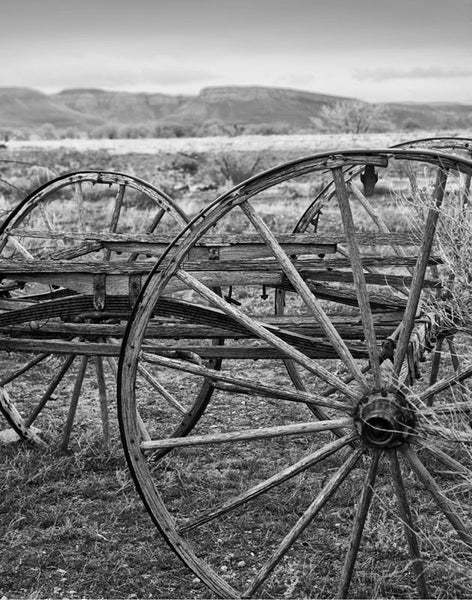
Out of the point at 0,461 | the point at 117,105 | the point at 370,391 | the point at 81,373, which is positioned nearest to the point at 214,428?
the point at 81,373

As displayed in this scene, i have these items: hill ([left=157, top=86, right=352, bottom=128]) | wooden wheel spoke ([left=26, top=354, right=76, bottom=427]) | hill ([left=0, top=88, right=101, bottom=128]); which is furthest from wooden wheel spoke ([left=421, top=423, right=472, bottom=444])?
hill ([left=0, top=88, right=101, bottom=128])

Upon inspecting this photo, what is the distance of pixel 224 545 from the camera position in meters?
4.17

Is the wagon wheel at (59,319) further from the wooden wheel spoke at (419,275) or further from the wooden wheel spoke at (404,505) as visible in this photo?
the wooden wheel spoke at (404,505)

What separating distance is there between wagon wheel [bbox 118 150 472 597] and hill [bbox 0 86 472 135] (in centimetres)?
10757

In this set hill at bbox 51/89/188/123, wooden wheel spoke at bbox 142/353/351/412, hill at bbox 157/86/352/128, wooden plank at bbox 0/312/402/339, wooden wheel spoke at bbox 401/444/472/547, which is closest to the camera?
wooden wheel spoke at bbox 401/444/472/547

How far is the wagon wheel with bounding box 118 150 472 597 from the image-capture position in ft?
10.6

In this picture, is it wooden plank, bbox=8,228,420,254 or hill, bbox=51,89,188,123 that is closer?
wooden plank, bbox=8,228,420,254

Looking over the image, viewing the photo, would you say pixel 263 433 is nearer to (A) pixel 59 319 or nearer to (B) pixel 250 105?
(A) pixel 59 319

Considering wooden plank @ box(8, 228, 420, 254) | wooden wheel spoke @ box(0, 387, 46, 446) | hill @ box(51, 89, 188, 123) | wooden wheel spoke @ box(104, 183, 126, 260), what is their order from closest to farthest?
wooden plank @ box(8, 228, 420, 254), wooden wheel spoke @ box(0, 387, 46, 446), wooden wheel spoke @ box(104, 183, 126, 260), hill @ box(51, 89, 188, 123)

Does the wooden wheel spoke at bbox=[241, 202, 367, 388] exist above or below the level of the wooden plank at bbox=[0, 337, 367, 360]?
above

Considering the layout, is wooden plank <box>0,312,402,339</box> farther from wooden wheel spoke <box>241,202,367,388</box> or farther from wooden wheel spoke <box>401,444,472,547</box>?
wooden wheel spoke <box>401,444,472,547</box>

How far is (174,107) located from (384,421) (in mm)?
180468

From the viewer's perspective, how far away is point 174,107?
17825cm

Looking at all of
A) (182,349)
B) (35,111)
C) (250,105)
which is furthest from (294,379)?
(35,111)
